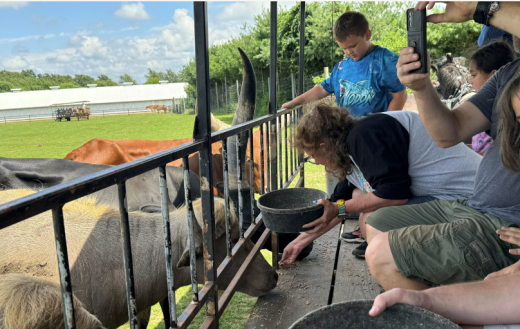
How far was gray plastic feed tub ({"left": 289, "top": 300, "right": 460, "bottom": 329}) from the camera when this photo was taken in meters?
1.02

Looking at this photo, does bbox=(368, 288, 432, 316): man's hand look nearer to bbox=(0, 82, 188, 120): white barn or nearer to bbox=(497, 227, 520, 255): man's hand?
bbox=(497, 227, 520, 255): man's hand

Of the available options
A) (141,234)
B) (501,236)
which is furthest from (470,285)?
(141,234)

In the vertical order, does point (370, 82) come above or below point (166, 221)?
above

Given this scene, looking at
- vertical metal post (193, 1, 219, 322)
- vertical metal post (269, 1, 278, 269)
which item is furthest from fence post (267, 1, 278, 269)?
vertical metal post (193, 1, 219, 322)

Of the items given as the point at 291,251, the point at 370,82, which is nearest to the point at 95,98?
the point at 370,82

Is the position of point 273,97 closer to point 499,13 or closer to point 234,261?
point 234,261

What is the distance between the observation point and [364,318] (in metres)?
1.10

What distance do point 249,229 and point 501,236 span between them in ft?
4.78

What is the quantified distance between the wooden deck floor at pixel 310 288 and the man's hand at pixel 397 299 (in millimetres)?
1303

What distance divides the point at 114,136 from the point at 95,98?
2.81 m

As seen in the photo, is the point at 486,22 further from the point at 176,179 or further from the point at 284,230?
the point at 176,179

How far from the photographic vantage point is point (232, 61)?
68.4ft

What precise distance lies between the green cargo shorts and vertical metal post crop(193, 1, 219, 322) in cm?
81

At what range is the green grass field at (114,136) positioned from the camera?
2.96 m
